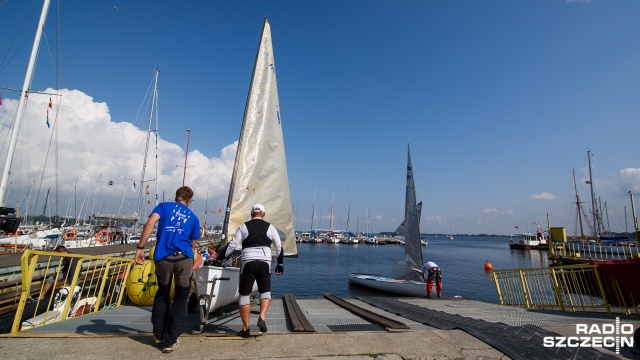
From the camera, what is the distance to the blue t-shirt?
379cm

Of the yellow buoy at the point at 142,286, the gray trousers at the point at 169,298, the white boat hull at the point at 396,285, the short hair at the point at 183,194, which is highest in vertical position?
the short hair at the point at 183,194

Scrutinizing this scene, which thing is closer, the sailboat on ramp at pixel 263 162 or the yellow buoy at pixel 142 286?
the yellow buoy at pixel 142 286

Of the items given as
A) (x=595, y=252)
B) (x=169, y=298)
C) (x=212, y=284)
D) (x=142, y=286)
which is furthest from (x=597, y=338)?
(x=595, y=252)

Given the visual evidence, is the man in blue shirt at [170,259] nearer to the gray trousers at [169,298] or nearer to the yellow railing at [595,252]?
the gray trousers at [169,298]

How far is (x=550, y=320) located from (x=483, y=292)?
2089cm

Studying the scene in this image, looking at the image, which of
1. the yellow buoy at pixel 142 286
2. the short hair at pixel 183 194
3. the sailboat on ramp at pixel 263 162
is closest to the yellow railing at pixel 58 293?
the yellow buoy at pixel 142 286

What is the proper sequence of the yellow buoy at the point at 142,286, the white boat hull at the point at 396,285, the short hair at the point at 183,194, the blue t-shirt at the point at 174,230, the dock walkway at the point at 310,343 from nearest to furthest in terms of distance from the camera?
the dock walkway at the point at 310,343, the blue t-shirt at the point at 174,230, the short hair at the point at 183,194, the yellow buoy at the point at 142,286, the white boat hull at the point at 396,285

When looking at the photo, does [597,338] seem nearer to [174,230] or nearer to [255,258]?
[255,258]

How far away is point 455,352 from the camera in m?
3.51

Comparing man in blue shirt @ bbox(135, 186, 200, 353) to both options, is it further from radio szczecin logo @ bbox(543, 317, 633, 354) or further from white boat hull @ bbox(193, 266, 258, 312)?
radio szczecin logo @ bbox(543, 317, 633, 354)

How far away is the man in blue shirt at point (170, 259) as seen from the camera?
3580 mm

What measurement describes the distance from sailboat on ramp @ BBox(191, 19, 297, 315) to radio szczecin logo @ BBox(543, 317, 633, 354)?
5.47m

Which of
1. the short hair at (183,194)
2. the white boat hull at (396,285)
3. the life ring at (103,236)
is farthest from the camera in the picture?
the life ring at (103,236)

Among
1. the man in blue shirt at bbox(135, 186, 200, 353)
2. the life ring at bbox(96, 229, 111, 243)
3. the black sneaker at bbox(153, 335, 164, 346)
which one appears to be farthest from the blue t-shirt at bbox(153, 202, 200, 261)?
the life ring at bbox(96, 229, 111, 243)
